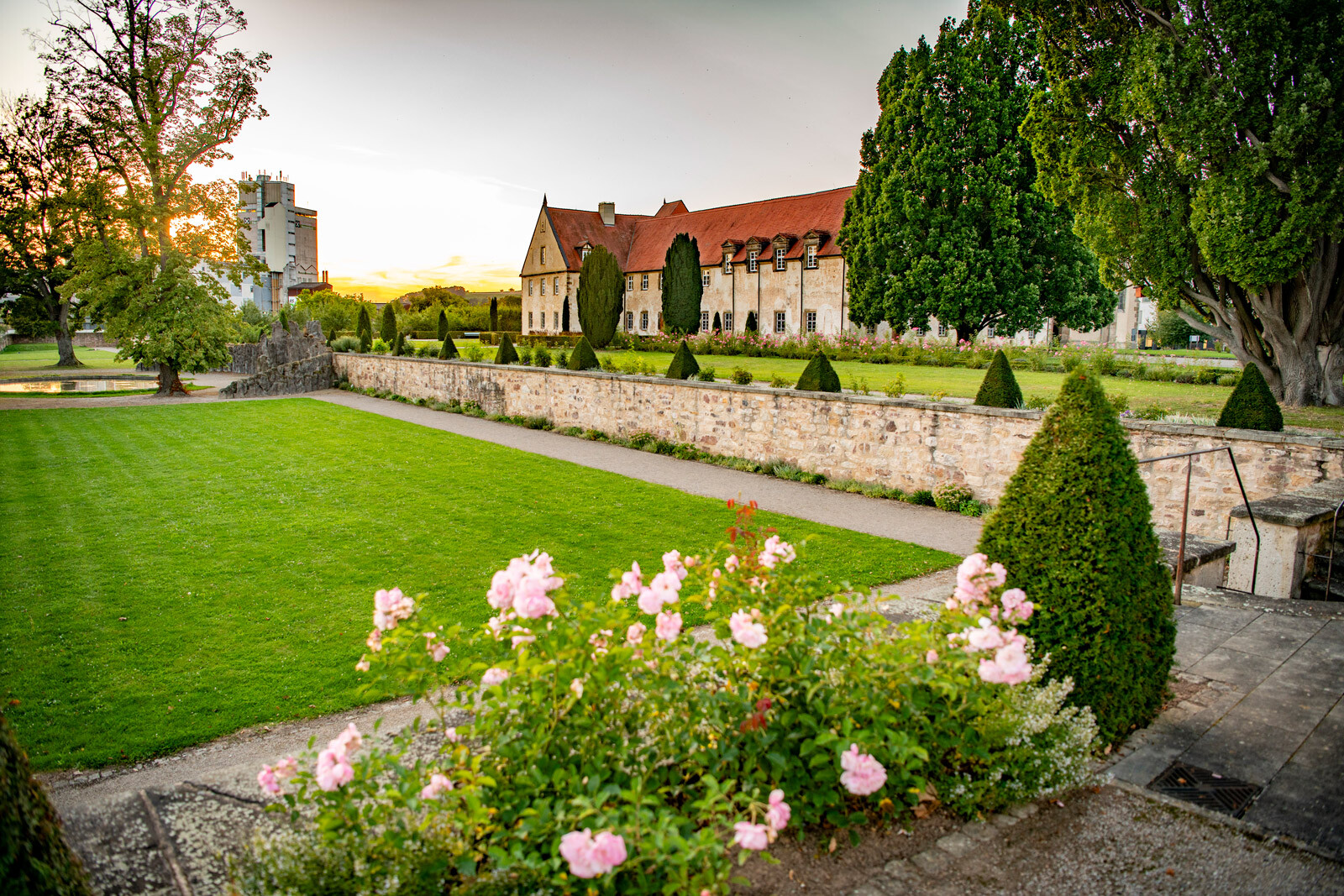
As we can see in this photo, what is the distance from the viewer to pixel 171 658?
18.5ft

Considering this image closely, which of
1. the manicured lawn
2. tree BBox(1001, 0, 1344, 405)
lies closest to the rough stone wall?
the manicured lawn

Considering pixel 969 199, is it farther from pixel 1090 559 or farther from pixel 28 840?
pixel 28 840

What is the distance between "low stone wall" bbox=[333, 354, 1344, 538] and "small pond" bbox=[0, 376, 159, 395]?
1639 centimetres

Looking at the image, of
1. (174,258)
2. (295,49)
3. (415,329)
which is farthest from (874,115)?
(415,329)

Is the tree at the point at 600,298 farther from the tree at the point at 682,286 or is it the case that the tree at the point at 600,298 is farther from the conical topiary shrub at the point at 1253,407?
the conical topiary shrub at the point at 1253,407

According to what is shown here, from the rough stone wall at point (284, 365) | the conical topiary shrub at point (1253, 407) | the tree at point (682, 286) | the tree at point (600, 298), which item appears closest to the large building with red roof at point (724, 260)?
the tree at point (682, 286)

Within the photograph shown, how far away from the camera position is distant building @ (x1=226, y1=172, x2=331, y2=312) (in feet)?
208

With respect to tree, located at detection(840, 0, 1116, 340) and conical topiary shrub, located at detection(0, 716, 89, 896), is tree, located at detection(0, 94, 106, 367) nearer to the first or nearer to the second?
tree, located at detection(840, 0, 1116, 340)

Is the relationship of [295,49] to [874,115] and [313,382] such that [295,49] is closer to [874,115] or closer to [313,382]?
[313,382]

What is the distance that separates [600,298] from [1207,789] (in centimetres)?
3443

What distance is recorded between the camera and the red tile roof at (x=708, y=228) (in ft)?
130

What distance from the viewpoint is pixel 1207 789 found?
11.8ft

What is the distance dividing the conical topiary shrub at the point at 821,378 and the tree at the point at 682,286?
2632 cm

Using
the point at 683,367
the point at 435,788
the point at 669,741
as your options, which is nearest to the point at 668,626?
the point at 669,741
